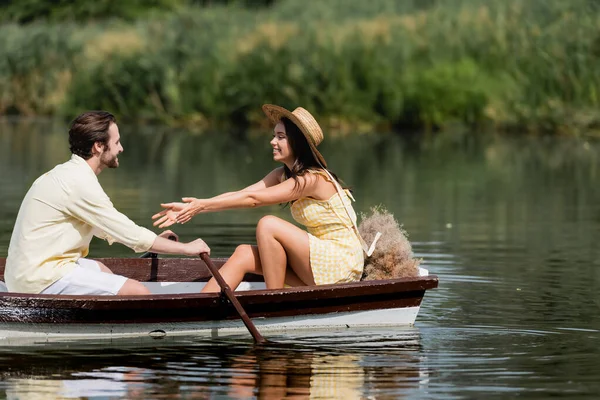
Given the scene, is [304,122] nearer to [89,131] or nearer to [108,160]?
[108,160]

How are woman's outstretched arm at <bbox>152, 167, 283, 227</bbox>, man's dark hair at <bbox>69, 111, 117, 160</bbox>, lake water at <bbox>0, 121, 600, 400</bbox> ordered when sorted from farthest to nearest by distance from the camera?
1. woman's outstretched arm at <bbox>152, 167, 283, 227</bbox>
2. man's dark hair at <bbox>69, 111, 117, 160</bbox>
3. lake water at <bbox>0, 121, 600, 400</bbox>

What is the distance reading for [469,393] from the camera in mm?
7230

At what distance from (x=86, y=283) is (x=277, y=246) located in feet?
3.91

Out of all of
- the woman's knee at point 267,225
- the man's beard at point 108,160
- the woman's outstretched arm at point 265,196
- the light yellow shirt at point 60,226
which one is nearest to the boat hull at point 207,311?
the light yellow shirt at point 60,226

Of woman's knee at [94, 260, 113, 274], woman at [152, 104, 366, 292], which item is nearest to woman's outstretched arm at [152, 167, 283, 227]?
woman at [152, 104, 366, 292]

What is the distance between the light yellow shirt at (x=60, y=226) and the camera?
8305 millimetres

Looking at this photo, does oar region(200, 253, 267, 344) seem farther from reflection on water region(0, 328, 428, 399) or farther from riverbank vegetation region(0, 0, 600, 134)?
riverbank vegetation region(0, 0, 600, 134)

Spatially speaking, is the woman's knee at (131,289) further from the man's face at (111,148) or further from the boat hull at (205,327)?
the man's face at (111,148)

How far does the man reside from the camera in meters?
8.30

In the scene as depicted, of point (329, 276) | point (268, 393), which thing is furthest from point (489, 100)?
point (268, 393)

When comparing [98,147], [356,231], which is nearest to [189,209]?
[98,147]

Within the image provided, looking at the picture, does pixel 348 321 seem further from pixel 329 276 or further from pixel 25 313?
pixel 25 313

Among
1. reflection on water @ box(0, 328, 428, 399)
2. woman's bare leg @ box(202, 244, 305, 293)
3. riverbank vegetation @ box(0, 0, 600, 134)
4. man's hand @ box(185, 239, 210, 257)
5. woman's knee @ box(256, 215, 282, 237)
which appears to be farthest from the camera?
riverbank vegetation @ box(0, 0, 600, 134)

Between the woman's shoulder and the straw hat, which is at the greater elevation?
the straw hat
